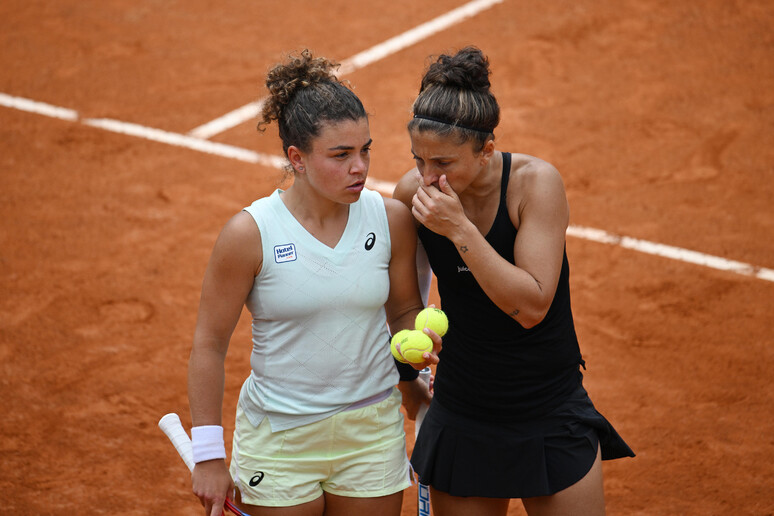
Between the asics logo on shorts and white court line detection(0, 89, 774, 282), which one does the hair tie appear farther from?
white court line detection(0, 89, 774, 282)

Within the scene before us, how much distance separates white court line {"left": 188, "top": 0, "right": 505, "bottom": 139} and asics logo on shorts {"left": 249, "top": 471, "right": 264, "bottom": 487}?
677 cm

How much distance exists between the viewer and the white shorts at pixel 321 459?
11.4 feet

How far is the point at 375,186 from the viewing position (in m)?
8.86

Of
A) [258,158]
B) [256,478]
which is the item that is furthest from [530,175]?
[258,158]

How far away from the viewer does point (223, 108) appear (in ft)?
33.4

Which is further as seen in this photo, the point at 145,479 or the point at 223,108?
the point at 223,108

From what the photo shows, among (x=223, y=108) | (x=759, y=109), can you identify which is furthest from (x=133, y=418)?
(x=759, y=109)

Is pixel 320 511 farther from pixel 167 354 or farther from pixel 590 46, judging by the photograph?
pixel 590 46

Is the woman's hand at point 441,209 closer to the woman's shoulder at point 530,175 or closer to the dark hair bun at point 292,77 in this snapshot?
the woman's shoulder at point 530,175

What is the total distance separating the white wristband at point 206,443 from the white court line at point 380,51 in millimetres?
6755

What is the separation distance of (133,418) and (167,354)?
75cm

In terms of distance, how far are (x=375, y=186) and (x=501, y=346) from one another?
17.8 feet

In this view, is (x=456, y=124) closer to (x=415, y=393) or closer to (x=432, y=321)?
(x=432, y=321)

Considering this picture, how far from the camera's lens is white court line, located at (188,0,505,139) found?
9906mm
